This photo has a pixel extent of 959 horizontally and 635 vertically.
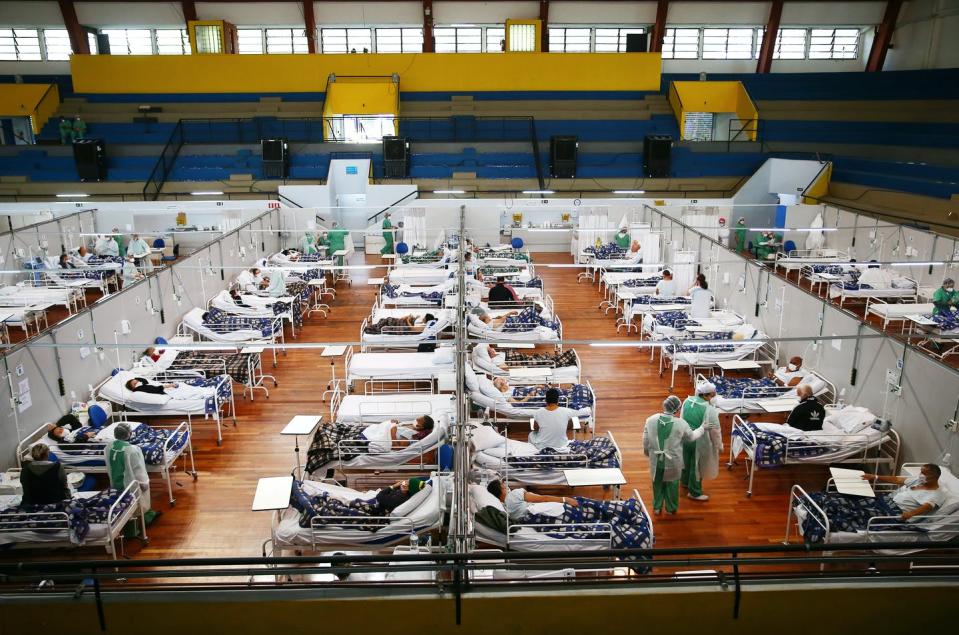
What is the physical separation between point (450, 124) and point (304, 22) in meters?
7.06

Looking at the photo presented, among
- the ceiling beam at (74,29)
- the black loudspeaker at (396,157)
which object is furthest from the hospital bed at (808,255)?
the ceiling beam at (74,29)

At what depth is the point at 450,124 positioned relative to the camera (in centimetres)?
2525

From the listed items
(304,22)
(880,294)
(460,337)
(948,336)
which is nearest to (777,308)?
(948,336)

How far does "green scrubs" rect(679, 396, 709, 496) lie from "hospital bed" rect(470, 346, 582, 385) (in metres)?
2.54

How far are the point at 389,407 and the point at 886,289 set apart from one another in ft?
31.9

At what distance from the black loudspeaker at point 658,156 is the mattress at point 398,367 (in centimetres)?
1480

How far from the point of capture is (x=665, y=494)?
24.3ft

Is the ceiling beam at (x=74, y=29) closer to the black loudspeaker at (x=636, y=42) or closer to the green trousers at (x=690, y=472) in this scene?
the black loudspeaker at (x=636, y=42)

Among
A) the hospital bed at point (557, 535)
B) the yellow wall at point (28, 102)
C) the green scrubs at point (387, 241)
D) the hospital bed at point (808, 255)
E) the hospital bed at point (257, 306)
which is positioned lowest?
the hospital bed at point (557, 535)

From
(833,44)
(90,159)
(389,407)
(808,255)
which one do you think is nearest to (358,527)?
(389,407)

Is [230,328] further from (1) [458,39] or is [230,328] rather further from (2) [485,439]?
(1) [458,39]

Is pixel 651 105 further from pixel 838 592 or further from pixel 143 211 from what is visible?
pixel 838 592

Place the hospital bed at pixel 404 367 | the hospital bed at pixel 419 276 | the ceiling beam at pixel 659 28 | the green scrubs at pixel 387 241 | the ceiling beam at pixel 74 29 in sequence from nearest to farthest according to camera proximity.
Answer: the hospital bed at pixel 404 367, the hospital bed at pixel 419 276, the green scrubs at pixel 387 241, the ceiling beam at pixel 74 29, the ceiling beam at pixel 659 28

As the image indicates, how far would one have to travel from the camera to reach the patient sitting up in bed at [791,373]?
30.7 feet
